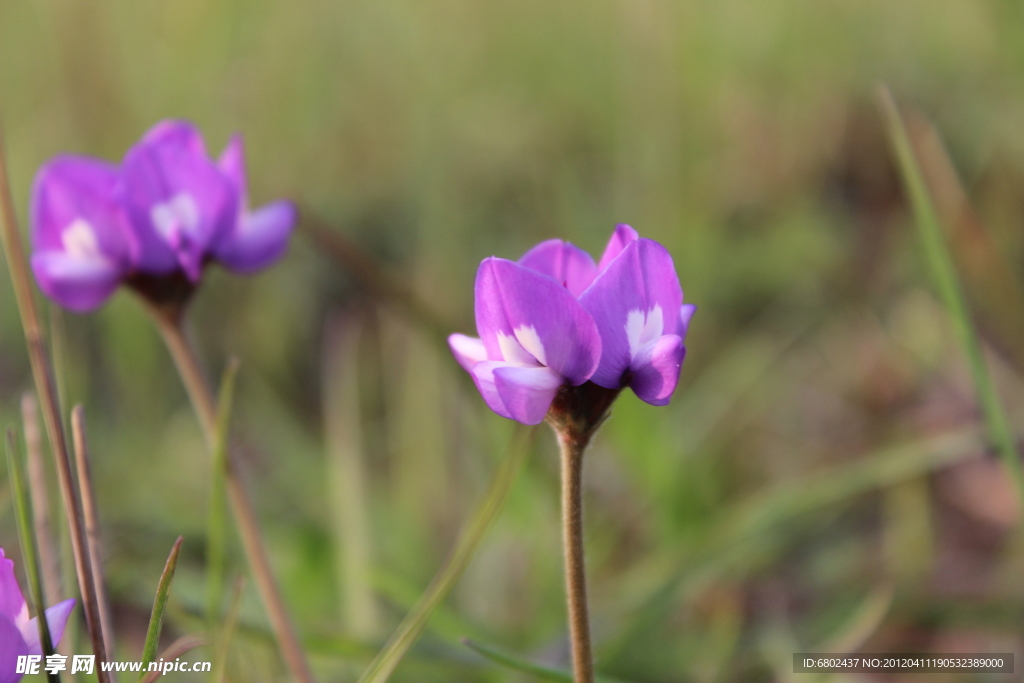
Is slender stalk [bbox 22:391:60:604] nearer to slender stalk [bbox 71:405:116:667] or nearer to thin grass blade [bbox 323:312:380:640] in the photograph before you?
slender stalk [bbox 71:405:116:667]

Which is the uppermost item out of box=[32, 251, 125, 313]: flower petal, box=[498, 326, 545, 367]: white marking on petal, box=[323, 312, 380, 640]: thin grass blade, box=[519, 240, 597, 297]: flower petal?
box=[32, 251, 125, 313]: flower petal

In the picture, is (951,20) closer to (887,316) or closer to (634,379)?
(887,316)

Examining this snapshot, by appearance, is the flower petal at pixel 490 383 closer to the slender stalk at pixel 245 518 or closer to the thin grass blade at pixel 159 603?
the thin grass blade at pixel 159 603

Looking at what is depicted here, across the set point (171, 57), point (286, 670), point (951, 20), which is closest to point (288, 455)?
point (286, 670)

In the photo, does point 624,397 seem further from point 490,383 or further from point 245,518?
point 490,383

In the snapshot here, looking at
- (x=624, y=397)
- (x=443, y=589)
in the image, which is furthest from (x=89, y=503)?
(x=624, y=397)

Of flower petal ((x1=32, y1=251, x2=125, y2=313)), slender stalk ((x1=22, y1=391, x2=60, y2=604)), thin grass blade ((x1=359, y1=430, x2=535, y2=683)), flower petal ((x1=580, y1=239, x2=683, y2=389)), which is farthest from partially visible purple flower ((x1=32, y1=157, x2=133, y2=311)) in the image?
flower petal ((x1=580, y1=239, x2=683, y2=389))

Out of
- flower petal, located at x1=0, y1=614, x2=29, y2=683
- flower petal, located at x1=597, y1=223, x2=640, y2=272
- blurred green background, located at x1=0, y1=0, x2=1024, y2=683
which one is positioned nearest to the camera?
flower petal, located at x1=0, y1=614, x2=29, y2=683
